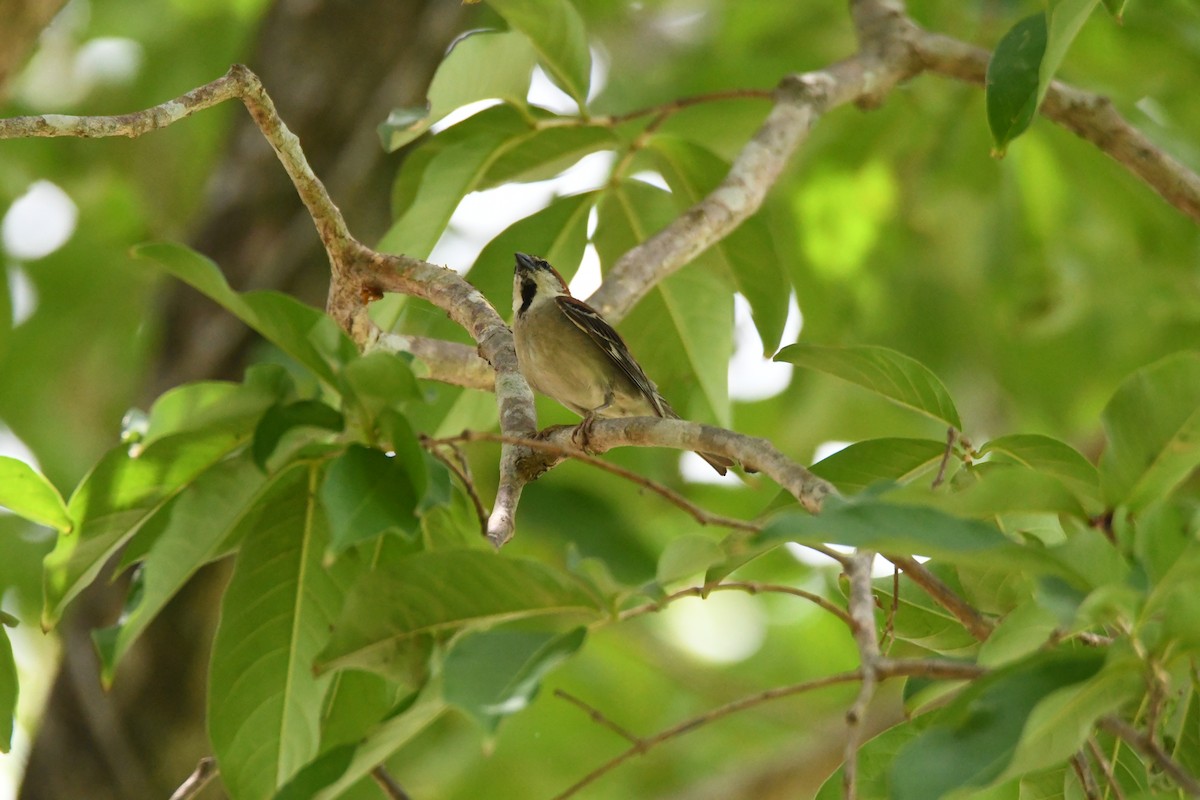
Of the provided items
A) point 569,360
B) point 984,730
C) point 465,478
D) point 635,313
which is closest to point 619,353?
point 635,313

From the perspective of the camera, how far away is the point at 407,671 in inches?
94.6

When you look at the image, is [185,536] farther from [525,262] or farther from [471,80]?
[525,262]

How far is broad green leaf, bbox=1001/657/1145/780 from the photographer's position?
1.82m

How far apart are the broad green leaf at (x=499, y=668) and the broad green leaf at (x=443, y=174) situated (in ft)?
5.65

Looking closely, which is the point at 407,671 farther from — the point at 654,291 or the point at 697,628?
the point at 697,628

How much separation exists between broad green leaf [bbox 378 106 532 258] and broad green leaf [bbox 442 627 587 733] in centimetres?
172

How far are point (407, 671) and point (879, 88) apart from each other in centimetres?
313

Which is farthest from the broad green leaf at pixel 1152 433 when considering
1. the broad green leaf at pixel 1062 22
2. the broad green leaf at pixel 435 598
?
the broad green leaf at pixel 435 598

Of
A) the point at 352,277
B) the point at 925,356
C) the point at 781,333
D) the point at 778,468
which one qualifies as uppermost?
the point at 352,277

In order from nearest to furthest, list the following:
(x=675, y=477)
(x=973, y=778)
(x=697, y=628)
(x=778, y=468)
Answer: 1. (x=973, y=778)
2. (x=778, y=468)
3. (x=675, y=477)
4. (x=697, y=628)

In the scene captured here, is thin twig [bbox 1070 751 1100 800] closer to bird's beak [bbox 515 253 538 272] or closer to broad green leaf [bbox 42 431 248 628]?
broad green leaf [bbox 42 431 248 628]

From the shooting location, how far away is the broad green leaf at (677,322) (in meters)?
4.26

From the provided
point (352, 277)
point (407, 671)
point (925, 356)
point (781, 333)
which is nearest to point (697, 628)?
point (925, 356)

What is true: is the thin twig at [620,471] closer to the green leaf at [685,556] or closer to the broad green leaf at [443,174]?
the green leaf at [685,556]
